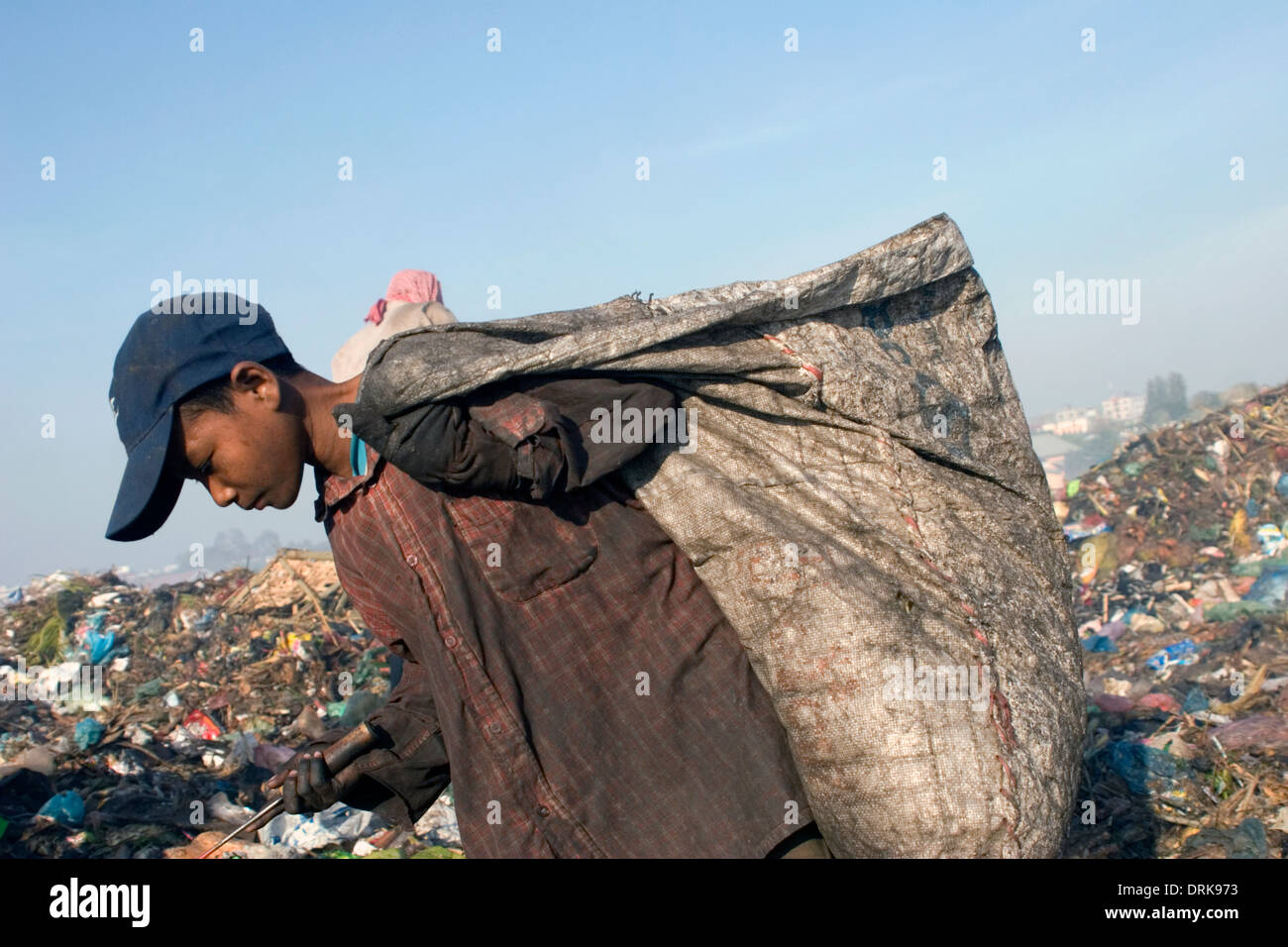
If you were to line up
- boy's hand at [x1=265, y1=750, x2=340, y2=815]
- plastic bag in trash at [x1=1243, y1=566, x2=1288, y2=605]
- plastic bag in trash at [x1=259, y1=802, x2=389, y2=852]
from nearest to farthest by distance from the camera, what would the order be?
boy's hand at [x1=265, y1=750, x2=340, y2=815] → plastic bag in trash at [x1=259, y1=802, x2=389, y2=852] → plastic bag in trash at [x1=1243, y1=566, x2=1288, y2=605]

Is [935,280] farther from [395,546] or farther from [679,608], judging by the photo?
[395,546]

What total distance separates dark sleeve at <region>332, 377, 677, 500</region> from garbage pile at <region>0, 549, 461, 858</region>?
3.57 meters

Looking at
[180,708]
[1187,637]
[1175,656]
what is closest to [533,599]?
[180,708]

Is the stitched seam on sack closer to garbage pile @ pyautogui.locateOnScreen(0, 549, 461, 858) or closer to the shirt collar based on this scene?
the shirt collar

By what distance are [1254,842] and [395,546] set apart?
4090 millimetres

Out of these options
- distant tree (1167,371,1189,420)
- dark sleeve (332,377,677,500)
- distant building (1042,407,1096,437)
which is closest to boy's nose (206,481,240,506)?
dark sleeve (332,377,677,500)

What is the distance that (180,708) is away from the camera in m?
7.54

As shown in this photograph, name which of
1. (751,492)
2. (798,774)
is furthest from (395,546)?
(798,774)

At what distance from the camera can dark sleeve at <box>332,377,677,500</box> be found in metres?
1.70

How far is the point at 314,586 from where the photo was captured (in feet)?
30.1

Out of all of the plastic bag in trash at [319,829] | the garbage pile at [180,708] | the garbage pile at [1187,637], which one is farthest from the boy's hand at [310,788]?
the garbage pile at [1187,637]

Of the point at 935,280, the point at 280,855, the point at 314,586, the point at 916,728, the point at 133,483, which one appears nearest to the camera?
the point at 916,728

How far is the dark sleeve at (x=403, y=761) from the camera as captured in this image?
2.18 m

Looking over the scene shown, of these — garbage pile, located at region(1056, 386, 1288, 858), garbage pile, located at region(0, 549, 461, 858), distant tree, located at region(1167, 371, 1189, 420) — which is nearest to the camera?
garbage pile, located at region(1056, 386, 1288, 858)
